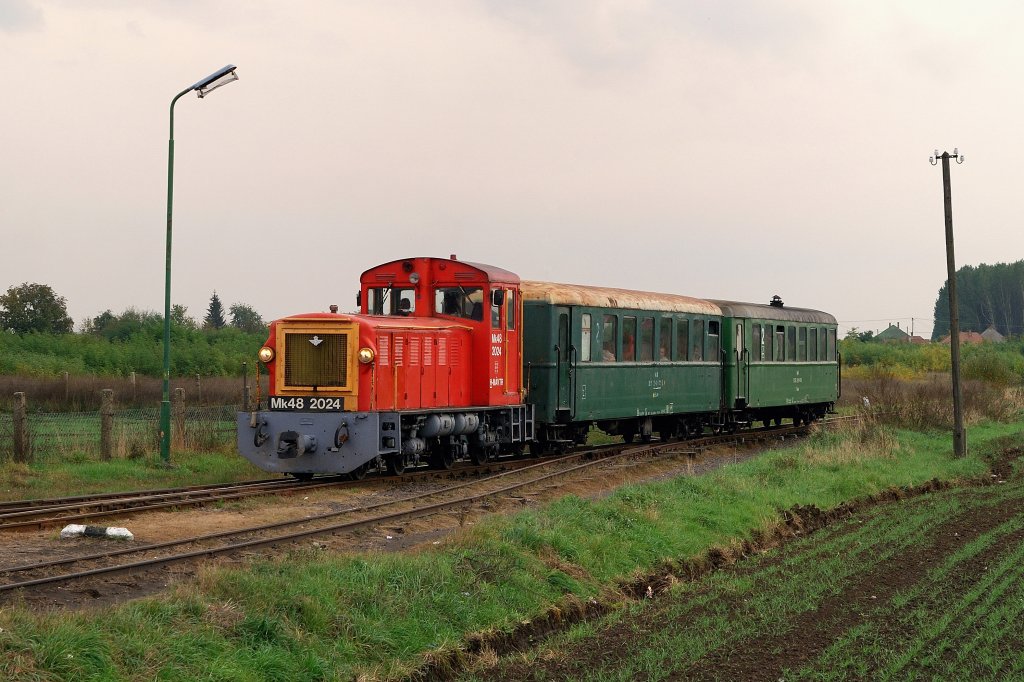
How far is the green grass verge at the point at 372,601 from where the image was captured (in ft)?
24.8

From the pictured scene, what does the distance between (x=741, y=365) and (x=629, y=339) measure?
591 centimetres

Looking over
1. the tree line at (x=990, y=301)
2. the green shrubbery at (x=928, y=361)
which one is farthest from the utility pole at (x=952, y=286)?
the tree line at (x=990, y=301)

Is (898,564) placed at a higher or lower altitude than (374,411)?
lower

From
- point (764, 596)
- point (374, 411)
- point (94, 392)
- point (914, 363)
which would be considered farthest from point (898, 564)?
point (914, 363)

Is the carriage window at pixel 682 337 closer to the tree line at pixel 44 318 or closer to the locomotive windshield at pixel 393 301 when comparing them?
the locomotive windshield at pixel 393 301

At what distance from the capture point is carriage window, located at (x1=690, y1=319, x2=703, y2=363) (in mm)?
28109

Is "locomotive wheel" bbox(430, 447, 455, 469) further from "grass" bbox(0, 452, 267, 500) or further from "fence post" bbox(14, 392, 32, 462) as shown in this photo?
"fence post" bbox(14, 392, 32, 462)

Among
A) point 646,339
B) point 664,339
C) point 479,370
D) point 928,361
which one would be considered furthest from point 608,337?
point 928,361

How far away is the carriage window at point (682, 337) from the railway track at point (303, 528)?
407 centimetres

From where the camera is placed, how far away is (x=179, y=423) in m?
22.8

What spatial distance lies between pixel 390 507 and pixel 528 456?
28.3 feet

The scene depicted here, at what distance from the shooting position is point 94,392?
33.9 meters

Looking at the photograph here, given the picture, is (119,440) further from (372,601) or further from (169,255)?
(372,601)

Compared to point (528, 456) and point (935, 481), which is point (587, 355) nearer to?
point (528, 456)
